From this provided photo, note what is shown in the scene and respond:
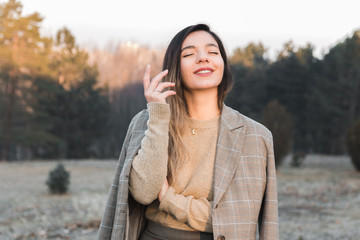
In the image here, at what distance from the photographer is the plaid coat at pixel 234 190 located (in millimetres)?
2033

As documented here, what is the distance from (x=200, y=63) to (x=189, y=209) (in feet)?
2.76

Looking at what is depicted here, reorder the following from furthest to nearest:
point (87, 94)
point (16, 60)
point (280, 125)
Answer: point (87, 94), point (16, 60), point (280, 125)

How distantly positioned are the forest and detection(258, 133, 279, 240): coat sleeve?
2113cm

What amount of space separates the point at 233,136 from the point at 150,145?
50 centimetres

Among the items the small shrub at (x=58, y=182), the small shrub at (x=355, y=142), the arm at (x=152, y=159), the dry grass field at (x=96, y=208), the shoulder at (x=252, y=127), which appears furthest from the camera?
the small shrub at (x=355, y=142)

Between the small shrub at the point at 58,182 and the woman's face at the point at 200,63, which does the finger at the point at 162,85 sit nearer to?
the woman's face at the point at 200,63

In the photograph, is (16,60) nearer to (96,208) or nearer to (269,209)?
(96,208)

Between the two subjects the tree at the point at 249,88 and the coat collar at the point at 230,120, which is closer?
the coat collar at the point at 230,120

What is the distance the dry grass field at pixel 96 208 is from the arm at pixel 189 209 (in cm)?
476

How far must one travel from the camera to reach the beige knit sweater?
2.01m

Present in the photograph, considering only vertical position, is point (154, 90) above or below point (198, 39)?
below

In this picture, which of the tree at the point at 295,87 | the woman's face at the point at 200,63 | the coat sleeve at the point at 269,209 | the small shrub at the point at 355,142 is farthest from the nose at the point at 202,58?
the tree at the point at 295,87

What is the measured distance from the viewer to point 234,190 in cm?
208

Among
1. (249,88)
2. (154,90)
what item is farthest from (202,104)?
(249,88)
